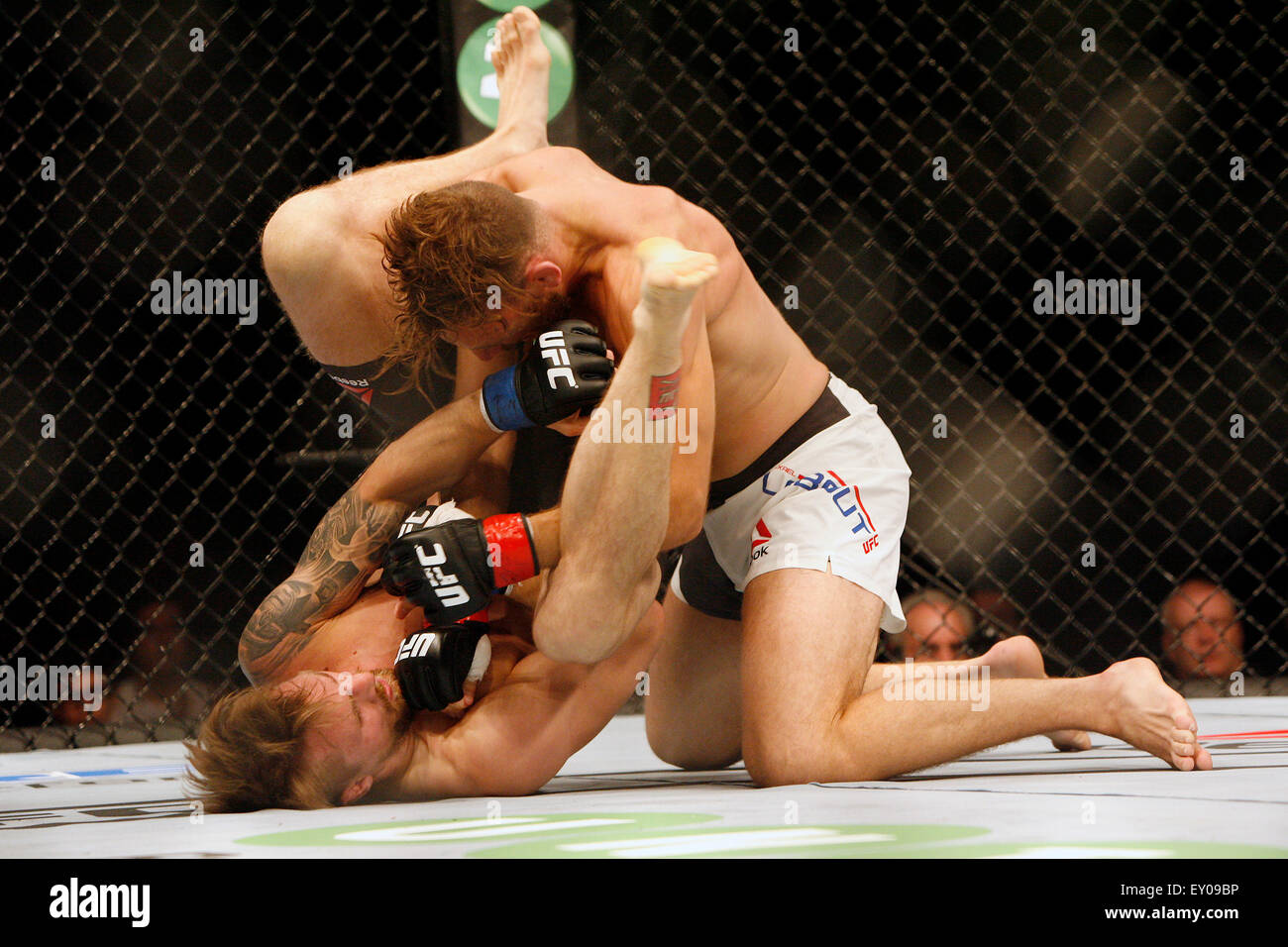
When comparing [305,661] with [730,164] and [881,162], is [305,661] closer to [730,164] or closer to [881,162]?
[730,164]

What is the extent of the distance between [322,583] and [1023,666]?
1075mm

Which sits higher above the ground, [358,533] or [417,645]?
[358,533]

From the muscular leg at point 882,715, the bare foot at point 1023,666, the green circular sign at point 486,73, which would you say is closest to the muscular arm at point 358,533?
the muscular leg at point 882,715

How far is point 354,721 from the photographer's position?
4.37 ft

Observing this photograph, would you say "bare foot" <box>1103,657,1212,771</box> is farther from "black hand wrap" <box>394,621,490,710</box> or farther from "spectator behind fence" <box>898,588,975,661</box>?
"spectator behind fence" <box>898,588,975,661</box>

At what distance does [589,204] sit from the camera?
147cm

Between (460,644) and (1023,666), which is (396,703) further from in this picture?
(1023,666)

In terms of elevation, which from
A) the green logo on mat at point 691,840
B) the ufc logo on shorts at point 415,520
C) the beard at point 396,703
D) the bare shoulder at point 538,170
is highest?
the bare shoulder at point 538,170

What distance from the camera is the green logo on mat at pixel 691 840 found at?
920mm

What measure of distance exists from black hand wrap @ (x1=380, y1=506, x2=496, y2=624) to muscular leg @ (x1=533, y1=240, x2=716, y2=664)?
3.2 inches

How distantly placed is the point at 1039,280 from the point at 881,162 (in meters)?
0.60

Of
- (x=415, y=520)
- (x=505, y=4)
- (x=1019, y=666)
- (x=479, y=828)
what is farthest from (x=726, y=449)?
(x=505, y=4)

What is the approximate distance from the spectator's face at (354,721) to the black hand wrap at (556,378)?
367mm

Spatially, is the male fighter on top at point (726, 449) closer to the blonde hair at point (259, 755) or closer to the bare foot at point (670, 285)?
the bare foot at point (670, 285)
